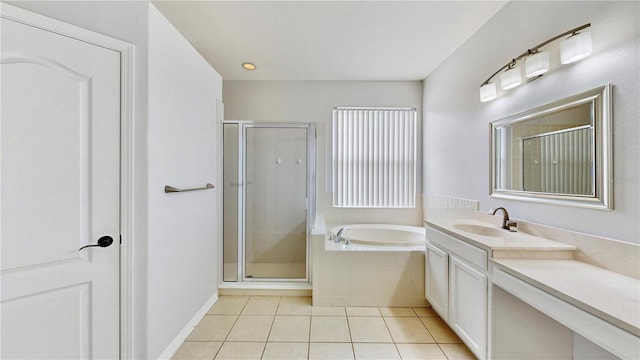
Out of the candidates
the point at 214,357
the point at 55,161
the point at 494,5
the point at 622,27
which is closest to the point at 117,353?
the point at 214,357

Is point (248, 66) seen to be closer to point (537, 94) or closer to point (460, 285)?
point (537, 94)

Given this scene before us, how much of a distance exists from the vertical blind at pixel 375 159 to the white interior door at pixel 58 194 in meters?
2.41

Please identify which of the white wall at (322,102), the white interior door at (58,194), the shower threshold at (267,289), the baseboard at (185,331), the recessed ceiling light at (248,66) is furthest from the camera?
the white wall at (322,102)

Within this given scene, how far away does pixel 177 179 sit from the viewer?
1.80 m

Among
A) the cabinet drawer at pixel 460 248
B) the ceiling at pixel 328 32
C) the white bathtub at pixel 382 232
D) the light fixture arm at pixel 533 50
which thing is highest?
the ceiling at pixel 328 32

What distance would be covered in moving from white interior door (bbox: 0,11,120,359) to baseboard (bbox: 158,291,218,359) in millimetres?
368

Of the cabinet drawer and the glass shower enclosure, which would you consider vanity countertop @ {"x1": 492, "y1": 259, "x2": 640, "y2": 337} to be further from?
the glass shower enclosure

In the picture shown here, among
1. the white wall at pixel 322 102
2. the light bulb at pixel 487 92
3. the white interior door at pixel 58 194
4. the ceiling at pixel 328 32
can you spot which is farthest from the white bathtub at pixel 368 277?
the ceiling at pixel 328 32

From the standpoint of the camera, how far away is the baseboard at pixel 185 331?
1.69 m

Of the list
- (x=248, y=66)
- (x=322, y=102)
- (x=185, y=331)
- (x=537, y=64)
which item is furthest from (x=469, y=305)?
(x=248, y=66)

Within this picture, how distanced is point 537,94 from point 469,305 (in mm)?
1441

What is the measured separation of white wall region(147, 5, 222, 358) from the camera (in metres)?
1.54

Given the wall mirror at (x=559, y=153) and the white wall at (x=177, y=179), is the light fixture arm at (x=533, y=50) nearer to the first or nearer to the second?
the wall mirror at (x=559, y=153)

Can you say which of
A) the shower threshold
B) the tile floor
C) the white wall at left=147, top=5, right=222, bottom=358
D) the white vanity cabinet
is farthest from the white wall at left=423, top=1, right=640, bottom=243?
the white wall at left=147, top=5, right=222, bottom=358
